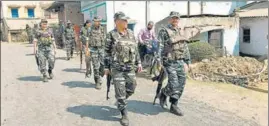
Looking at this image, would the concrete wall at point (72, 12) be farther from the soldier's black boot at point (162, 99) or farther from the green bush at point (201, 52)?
the soldier's black boot at point (162, 99)

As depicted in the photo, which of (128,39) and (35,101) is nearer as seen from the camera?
(128,39)

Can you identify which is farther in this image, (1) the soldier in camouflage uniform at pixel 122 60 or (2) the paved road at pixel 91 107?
(2) the paved road at pixel 91 107

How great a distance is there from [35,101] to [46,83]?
216cm

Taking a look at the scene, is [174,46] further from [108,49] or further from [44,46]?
[44,46]

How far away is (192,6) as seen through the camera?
72.4ft

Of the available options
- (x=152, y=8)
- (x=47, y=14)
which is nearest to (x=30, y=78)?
(x=152, y=8)

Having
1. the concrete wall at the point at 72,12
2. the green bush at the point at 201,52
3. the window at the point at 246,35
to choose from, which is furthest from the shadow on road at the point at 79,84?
the concrete wall at the point at 72,12

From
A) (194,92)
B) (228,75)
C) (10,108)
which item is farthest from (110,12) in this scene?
(10,108)

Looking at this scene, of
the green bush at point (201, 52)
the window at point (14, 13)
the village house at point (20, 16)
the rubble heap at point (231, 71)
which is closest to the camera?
the rubble heap at point (231, 71)

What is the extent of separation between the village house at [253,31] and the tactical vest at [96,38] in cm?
1358

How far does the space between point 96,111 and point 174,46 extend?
2027 millimetres

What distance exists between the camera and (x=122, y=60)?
571 cm

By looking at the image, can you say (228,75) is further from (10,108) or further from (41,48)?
(10,108)

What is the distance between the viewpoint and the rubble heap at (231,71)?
40.4 feet
